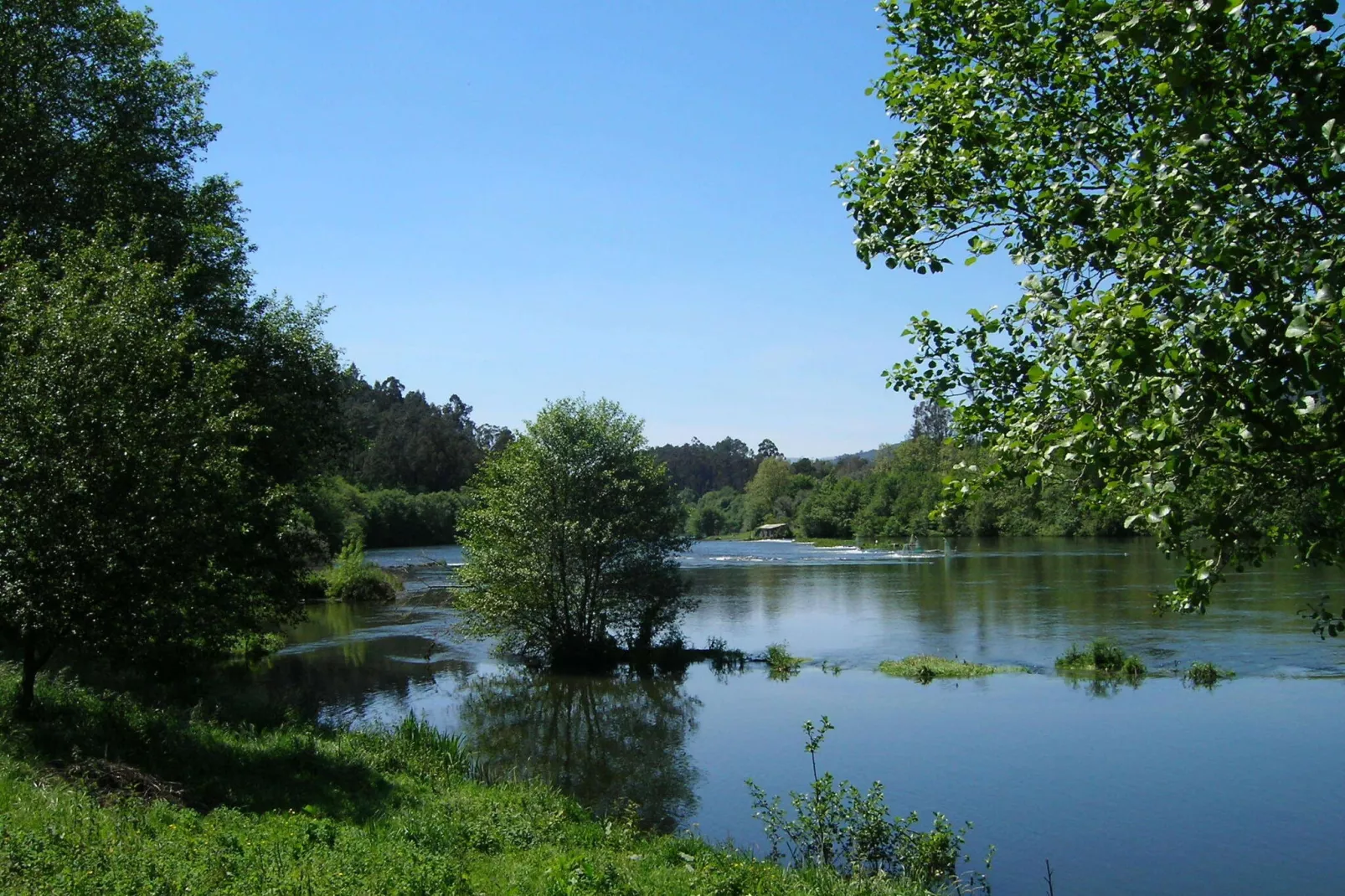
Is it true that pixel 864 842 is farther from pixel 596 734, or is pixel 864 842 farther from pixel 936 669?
pixel 936 669

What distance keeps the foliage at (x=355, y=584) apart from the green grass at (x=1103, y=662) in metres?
31.9

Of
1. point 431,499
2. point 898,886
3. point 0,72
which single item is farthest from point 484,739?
point 431,499

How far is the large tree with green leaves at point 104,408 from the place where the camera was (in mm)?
11844

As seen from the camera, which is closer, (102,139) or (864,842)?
(864,842)

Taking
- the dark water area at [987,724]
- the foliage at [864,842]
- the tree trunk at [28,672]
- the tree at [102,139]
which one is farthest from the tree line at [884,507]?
the tree trunk at [28,672]

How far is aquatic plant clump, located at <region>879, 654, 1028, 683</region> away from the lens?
86.6ft

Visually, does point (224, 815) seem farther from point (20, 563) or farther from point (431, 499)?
point (431, 499)

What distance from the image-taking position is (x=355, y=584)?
157ft

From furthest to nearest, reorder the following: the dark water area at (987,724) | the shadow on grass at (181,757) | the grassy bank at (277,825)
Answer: the dark water area at (987,724) < the shadow on grass at (181,757) < the grassy bank at (277,825)

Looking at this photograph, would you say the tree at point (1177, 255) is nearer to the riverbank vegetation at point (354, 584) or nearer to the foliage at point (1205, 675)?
the foliage at point (1205, 675)

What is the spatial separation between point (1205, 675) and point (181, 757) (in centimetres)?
2348

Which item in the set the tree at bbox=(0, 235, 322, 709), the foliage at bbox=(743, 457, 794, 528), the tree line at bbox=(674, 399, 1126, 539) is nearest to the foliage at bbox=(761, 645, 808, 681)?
the tree at bbox=(0, 235, 322, 709)

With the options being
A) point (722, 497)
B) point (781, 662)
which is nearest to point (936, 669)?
point (781, 662)

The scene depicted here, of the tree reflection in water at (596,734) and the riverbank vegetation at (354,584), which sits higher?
the riverbank vegetation at (354,584)
